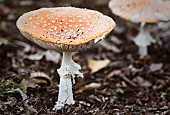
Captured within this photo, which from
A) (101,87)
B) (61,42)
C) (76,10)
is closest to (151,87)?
(101,87)

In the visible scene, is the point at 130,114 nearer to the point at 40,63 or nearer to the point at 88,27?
the point at 88,27

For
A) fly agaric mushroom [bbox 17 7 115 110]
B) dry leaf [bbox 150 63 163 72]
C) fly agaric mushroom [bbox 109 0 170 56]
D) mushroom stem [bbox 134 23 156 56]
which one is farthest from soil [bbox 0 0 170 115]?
fly agaric mushroom [bbox 109 0 170 56]

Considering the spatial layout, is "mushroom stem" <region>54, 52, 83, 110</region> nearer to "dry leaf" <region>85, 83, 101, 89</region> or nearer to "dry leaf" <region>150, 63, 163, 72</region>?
"dry leaf" <region>85, 83, 101, 89</region>

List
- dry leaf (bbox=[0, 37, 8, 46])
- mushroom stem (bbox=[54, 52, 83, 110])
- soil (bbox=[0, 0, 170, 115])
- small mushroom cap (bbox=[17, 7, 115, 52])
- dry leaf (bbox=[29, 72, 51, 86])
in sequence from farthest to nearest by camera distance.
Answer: dry leaf (bbox=[0, 37, 8, 46])
dry leaf (bbox=[29, 72, 51, 86])
soil (bbox=[0, 0, 170, 115])
mushroom stem (bbox=[54, 52, 83, 110])
small mushroom cap (bbox=[17, 7, 115, 52])

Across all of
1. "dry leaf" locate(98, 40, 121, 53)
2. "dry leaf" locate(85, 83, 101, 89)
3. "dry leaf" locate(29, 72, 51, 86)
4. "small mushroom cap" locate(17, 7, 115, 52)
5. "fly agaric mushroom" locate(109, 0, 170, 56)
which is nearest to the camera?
"small mushroom cap" locate(17, 7, 115, 52)

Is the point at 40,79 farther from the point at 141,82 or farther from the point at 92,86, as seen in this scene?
the point at 141,82

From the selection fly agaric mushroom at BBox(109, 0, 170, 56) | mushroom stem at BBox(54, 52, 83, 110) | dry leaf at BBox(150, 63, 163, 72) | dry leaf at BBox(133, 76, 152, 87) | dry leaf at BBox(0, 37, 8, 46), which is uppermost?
fly agaric mushroom at BBox(109, 0, 170, 56)
